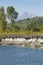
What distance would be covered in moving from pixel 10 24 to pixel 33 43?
43856 millimetres

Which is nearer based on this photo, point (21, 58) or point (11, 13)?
point (21, 58)

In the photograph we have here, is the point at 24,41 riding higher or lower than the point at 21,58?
lower

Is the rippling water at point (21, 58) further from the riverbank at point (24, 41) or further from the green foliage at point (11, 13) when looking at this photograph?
the green foliage at point (11, 13)

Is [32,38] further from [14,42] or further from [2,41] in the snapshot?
[2,41]

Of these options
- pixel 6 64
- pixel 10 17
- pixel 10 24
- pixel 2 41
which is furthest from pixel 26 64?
pixel 10 17

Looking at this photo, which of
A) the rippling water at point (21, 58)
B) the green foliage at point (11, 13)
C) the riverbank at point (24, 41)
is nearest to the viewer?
the rippling water at point (21, 58)

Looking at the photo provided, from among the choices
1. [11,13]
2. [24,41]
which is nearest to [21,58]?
[24,41]

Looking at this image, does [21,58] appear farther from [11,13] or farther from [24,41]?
[11,13]

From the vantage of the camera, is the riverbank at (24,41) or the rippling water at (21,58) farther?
the riverbank at (24,41)

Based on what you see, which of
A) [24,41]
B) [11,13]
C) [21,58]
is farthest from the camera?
[11,13]

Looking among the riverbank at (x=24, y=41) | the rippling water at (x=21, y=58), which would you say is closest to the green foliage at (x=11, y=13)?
the riverbank at (x=24, y=41)

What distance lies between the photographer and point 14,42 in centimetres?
6512

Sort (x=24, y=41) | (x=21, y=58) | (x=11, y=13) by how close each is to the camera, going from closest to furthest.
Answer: (x=21, y=58)
(x=24, y=41)
(x=11, y=13)

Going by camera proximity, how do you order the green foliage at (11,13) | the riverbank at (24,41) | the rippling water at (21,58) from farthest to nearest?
the green foliage at (11,13) < the riverbank at (24,41) < the rippling water at (21,58)
